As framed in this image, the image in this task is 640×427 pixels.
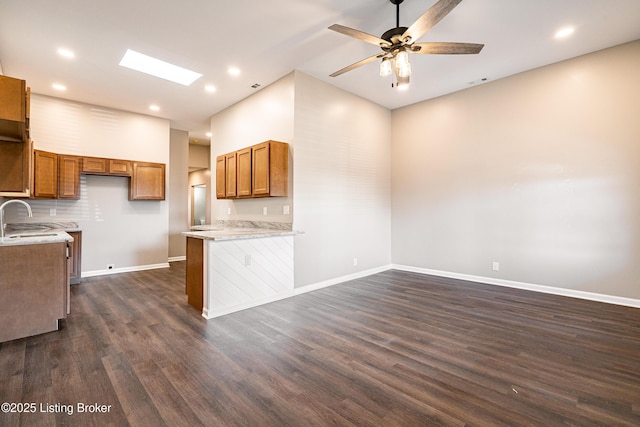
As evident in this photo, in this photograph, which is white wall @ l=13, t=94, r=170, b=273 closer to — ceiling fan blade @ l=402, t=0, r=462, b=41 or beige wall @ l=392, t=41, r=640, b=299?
beige wall @ l=392, t=41, r=640, b=299

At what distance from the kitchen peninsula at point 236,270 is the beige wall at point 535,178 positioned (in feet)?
9.60

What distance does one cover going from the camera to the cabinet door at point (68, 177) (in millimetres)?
5012

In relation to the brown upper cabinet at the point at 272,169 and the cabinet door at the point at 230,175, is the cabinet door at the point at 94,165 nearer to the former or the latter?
the cabinet door at the point at 230,175

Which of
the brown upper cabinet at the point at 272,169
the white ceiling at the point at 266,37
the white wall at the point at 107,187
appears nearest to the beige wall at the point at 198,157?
the white wall at the point at 107,187

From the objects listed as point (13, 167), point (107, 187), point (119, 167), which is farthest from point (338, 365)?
point (107, 187)

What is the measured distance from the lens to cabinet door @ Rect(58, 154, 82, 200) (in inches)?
197

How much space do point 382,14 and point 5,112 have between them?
12.1ft

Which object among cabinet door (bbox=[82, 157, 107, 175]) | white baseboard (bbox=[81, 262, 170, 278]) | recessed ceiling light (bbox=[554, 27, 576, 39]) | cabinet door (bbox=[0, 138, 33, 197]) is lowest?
white baseboard (bbox=[81, 262, 170, 278])

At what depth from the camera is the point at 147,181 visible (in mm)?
5980

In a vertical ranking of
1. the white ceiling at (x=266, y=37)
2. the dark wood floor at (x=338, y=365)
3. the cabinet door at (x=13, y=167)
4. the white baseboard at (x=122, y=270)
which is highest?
the white ceiling at (x=266, y=37)

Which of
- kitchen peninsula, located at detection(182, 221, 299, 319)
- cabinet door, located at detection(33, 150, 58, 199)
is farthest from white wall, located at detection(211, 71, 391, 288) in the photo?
cabinet door, located at detection(33, 150, 58, 199)

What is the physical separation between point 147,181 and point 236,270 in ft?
12.4

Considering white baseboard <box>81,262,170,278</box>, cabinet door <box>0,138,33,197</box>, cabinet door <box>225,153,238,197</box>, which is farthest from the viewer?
white baseboard <box>81,262,170,278</box>

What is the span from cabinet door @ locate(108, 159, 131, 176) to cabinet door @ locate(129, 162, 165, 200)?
100 millimetres
